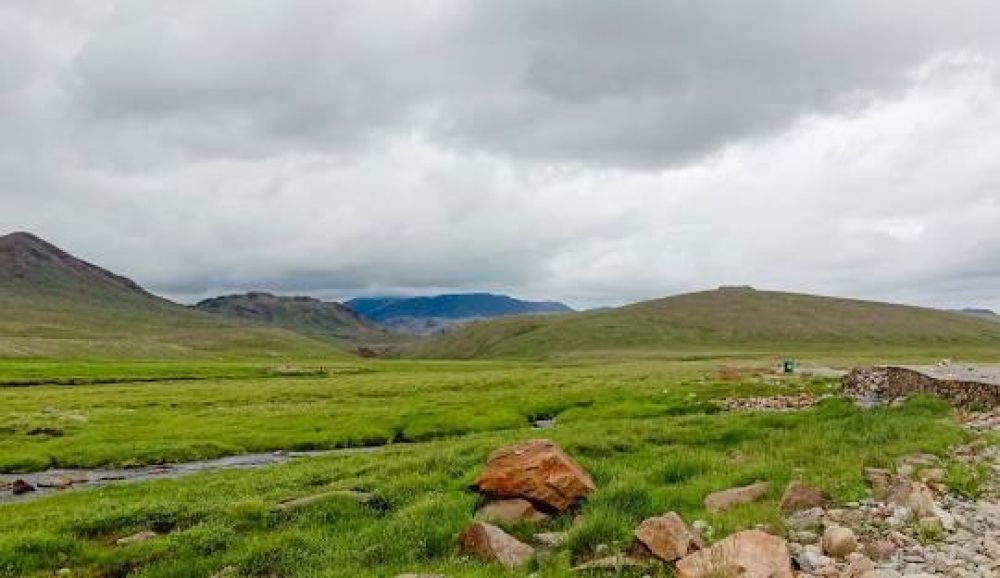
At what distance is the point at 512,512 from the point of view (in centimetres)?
1867

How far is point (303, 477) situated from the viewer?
2853 centimetres

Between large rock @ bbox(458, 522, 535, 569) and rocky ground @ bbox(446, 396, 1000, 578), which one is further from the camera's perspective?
large rock @ bbox(458, 522, 535, 569)

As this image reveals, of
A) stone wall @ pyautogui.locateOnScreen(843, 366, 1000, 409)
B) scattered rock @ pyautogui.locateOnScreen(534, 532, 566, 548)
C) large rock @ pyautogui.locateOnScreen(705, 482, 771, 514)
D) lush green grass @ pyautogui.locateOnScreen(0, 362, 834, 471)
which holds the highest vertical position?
stone wall @ pyautogui.locateOnScreen(843, 366, 1000, 409)

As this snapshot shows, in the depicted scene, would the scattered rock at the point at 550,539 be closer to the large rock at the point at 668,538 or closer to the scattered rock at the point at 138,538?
the large rock at the point at 668,538

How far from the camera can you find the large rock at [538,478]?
1889cm

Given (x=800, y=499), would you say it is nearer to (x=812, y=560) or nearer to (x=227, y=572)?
(x=812, y=560)

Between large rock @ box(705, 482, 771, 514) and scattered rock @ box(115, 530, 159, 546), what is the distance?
43.4ft

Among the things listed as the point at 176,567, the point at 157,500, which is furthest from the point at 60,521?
the point at 176,567

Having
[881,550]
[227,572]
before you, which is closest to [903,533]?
[881,550]

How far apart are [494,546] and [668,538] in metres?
3.47

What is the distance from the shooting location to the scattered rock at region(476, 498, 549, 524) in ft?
60.3

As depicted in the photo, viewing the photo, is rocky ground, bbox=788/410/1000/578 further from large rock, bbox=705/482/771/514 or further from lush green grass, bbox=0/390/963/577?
large rock, bbox=705/482/771/514

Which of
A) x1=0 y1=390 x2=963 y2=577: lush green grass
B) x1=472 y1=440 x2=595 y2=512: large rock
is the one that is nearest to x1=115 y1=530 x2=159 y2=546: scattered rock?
x1=0 y1=390 x2=963 y2=577: lush green grass

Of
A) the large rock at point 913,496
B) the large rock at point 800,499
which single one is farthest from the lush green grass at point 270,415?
the large rock at point 913,496
